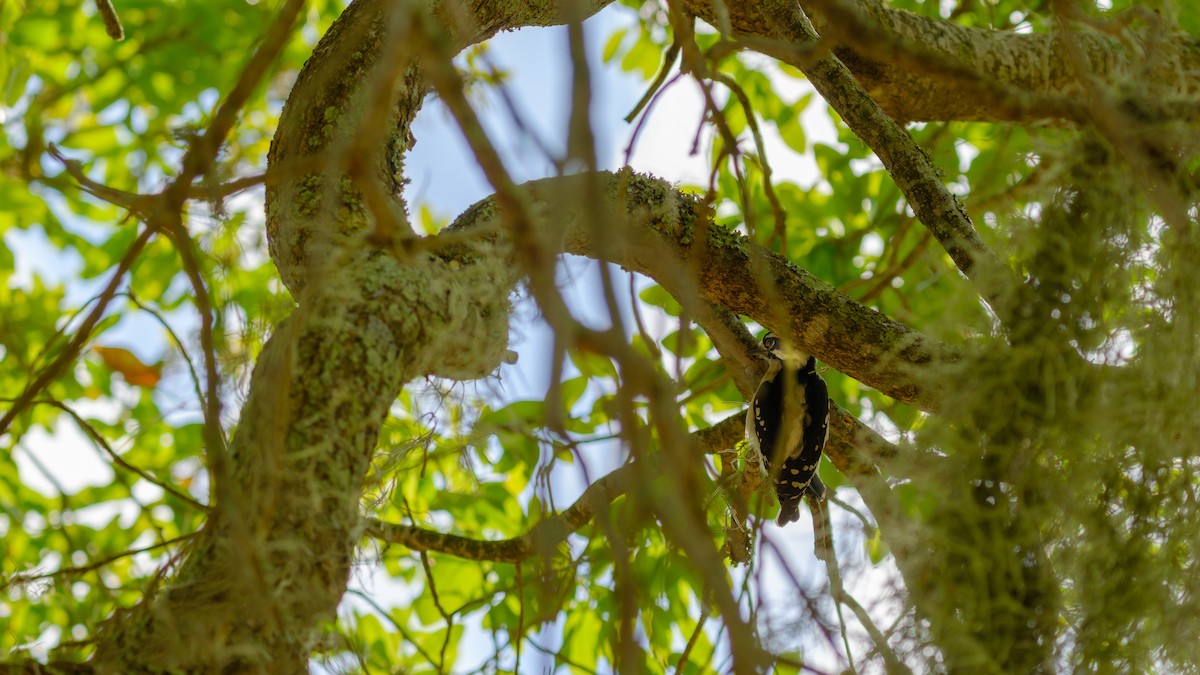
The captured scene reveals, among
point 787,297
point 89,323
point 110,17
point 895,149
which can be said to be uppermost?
point 110,17

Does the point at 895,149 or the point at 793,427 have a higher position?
the point at 895,149

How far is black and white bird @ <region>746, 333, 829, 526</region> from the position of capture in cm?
236

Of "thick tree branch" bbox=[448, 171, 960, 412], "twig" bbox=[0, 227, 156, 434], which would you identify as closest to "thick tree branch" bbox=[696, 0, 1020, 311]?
"thick tree branch" bbox=[448, 171, 960, 412]

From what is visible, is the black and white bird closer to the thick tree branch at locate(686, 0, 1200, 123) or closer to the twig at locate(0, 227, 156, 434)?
the thick tree branch at locate(686, 0, 1200, 123)

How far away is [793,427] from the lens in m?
2.25

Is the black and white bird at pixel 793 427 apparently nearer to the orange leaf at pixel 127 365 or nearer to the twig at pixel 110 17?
the twig at pixel 110 17

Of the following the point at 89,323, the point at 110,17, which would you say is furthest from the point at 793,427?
the point at 110,17

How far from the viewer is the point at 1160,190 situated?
1068 mm

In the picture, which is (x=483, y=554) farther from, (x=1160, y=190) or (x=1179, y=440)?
(x=1160, y=190)

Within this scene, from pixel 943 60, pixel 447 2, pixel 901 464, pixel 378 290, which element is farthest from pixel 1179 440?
pixel 447 2

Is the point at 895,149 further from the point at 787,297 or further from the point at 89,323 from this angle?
the point at 89,323

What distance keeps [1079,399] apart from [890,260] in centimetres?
148

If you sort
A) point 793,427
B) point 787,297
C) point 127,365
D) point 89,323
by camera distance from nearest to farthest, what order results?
point 89,323, point 787,297, point 793,427, point 127,365

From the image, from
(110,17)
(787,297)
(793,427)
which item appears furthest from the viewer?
(793,427)
